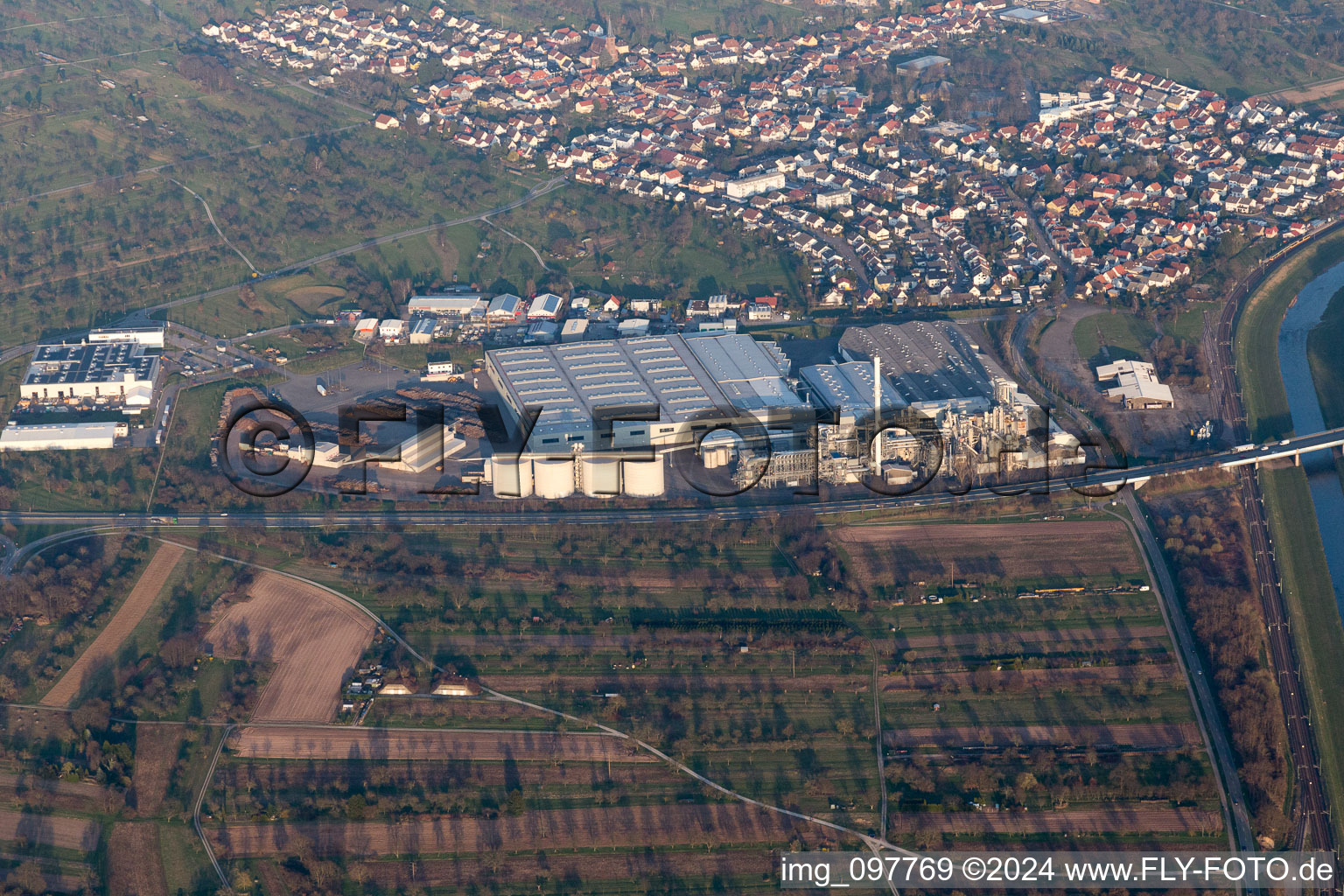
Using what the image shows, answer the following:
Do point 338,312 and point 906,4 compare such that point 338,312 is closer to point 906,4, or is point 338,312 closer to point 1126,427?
point 1126,427

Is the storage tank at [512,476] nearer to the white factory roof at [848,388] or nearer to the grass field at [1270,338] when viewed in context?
the white factory roof at [848,388]

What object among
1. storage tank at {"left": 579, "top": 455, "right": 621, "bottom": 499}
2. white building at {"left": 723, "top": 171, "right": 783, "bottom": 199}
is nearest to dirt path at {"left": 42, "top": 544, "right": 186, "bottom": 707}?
storage tank at {"left": 579, "top": 455, "right": 621, "bottom": 499}

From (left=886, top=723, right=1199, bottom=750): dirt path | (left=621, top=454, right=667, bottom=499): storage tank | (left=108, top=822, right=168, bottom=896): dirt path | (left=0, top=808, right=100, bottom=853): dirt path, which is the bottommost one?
(left=108, top=822, right=168, bottom=896): dirt path

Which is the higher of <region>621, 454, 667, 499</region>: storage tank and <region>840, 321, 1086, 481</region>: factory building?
<region>840, 321, 1086, 481</region>: factory building

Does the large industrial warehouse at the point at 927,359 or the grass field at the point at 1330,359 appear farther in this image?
the grass field at the point at 1330,359

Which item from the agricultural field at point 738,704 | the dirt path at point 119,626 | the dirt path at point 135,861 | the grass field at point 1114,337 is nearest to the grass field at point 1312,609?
the agricultural field at point 738,704

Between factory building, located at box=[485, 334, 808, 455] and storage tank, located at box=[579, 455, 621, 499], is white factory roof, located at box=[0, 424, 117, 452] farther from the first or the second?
storage tank, located at box=[579, 455, 621, 499]

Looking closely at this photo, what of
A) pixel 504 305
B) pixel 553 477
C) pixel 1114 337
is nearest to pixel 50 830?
pixel 553 477
